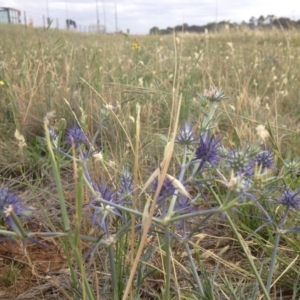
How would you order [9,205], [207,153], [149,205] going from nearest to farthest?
1. [9,205]
2. [207,153]
3. [149,205]

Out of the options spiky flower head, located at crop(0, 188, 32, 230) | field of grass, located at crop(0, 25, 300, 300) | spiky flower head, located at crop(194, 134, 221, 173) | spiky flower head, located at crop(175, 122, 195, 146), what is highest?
spiky flower head, located at crop(175, 122, 195, 146)

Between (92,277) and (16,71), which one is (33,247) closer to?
(92,277)

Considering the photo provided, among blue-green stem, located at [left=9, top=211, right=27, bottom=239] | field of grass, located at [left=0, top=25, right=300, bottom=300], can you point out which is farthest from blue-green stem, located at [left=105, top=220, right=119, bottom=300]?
blue-green stem, located at [left=9, top=211, right=27, bottom=239]

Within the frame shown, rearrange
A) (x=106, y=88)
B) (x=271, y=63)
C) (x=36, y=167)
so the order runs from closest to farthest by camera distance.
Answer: (x=36, y=167), (x=106, y=88), (x=271, y=63)

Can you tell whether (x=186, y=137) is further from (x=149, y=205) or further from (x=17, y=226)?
(x=17, y=226)

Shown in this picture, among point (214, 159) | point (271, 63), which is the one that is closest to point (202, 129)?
point (214, 159)

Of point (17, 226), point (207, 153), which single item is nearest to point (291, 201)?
point (207, 153)

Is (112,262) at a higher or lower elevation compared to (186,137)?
lower

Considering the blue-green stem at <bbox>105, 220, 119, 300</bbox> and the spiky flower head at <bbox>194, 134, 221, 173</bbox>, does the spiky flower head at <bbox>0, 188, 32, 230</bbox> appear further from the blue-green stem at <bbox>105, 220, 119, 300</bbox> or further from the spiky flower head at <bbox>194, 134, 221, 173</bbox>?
the spiky flower head at <bbox>194, 134, 221, 173</bbox>

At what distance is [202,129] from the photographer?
2.57 feet

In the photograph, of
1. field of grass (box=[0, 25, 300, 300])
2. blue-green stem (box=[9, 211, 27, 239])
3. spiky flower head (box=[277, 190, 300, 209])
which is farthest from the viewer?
spiky flower head (box=[277, 190, 300, 209])

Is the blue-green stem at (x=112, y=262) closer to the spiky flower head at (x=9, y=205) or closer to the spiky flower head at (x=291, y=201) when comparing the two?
the spiky flower head at (x=9, y=205)

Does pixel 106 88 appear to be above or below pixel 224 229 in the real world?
above

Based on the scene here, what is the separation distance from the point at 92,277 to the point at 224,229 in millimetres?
500
